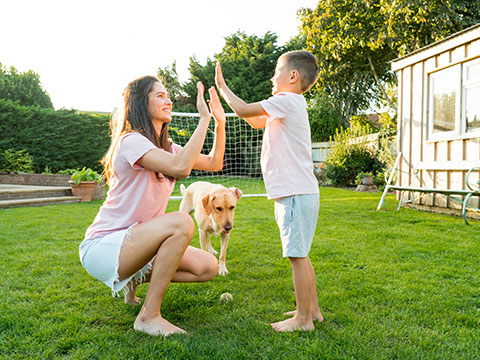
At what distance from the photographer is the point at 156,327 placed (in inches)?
85.2

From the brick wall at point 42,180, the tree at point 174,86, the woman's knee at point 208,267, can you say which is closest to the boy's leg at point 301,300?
the woman's knee at point 208,267

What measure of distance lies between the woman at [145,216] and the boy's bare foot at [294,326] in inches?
24.0

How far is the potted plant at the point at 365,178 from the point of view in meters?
12.9

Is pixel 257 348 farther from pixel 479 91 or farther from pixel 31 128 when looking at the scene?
pixel 31 128

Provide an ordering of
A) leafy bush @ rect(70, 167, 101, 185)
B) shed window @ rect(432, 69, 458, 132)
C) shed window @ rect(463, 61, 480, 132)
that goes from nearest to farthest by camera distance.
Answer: shed window @ rect(463, 61, 480, 132)
shed window @ rect(432, 69, 458, 132)
leafy bush @ rect(70, 167, 101, 185)

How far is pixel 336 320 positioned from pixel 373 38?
14135mm

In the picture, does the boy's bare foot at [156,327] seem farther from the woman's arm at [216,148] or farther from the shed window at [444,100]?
the shed window at [444,100]

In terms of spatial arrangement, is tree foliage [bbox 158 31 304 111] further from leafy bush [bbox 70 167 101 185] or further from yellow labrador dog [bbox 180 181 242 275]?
yellow labrador dog [bbox 180 181 242 275]

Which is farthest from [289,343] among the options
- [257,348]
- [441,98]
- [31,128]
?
[31,128]

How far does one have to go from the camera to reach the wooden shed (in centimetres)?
663

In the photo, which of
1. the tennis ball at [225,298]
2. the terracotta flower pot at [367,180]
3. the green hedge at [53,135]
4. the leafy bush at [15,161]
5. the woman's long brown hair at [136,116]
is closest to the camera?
the woman's long brown hair at [136,116]

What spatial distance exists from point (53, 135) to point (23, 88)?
10051mm

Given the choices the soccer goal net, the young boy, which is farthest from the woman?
the soccer goal net

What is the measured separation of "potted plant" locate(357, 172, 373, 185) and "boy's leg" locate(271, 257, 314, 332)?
37.5 feet
